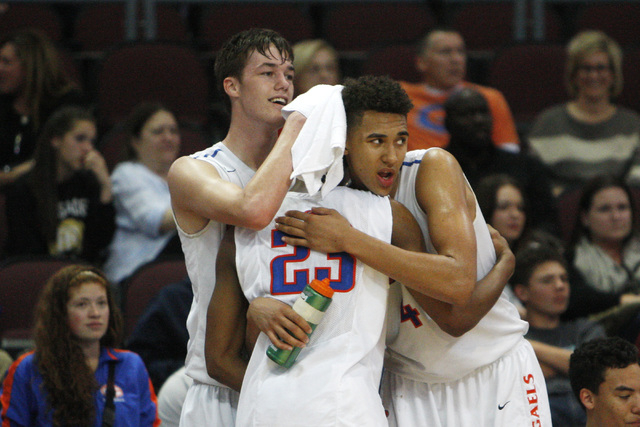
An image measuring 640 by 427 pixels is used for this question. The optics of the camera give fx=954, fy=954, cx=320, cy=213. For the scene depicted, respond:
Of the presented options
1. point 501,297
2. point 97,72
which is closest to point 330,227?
point 501,297

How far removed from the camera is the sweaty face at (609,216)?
5906 mm

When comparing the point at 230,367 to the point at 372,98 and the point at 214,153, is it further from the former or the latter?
the point at 372,98

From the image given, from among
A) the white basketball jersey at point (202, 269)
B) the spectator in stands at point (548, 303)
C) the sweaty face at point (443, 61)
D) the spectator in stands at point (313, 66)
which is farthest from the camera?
the sweaty face at point (443, 61)

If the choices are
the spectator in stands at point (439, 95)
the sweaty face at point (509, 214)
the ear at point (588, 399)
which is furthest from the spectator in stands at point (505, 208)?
the ear at point (588, 399)

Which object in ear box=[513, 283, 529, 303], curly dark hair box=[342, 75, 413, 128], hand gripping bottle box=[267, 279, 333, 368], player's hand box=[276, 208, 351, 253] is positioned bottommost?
ear box=[513, 283, 529, 303]

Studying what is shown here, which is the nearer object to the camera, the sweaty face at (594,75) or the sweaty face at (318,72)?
the sweaty face at (318,72)

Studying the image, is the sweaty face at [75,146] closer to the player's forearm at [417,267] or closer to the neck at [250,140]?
the neck at [250,140]

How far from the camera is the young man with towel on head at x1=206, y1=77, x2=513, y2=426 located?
9.08 ft

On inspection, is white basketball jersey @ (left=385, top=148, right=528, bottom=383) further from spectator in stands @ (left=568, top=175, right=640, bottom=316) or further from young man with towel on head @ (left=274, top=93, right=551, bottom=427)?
spectator in stands @ (left=568, top=175, right=640, bottom=316)

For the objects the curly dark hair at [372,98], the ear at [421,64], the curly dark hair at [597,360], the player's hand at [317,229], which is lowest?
the curly dark hair at [597,360]

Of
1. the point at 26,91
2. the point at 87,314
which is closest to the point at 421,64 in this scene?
the point at 26,91

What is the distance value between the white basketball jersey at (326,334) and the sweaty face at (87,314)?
6.20ft

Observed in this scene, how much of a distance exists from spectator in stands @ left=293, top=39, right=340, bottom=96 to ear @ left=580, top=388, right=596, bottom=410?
10.5 ft

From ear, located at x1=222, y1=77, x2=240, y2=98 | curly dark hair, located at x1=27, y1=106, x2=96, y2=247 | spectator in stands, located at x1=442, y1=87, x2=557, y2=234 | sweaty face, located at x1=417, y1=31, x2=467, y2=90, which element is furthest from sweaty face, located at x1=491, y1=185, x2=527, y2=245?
curly dark hair, located at x1=27, y1=106, x2=96, y2=247
